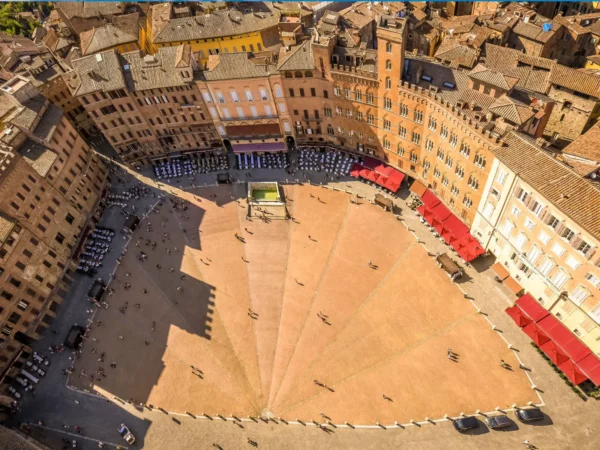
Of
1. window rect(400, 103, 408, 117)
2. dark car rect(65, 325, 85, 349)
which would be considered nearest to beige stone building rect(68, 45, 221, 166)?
window rect(400, 103, 408, 117)

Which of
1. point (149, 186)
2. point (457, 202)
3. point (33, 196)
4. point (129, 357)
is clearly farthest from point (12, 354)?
point (457, 202)

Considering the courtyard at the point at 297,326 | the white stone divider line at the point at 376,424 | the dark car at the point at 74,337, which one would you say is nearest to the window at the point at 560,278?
the courtyard at the point at 297,326

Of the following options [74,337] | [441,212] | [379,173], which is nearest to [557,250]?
[441,212]

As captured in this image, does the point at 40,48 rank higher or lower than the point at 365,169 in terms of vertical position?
higher

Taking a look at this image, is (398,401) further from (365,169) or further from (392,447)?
(365,169)

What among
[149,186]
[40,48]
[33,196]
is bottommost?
[149,186]

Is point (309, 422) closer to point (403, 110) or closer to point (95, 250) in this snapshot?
point (403, 110)
